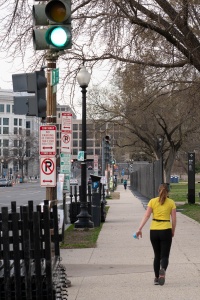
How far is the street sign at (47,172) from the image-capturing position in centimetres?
1063

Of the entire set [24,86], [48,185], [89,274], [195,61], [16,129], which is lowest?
[89,274]

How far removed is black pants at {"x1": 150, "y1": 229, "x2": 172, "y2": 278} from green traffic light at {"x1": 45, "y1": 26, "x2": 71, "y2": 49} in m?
3.15

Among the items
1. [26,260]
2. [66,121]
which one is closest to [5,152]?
[66,121]

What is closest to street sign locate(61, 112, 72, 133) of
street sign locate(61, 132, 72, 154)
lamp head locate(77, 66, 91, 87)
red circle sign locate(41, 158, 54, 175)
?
street sign locate(61, 132, 72, 154)

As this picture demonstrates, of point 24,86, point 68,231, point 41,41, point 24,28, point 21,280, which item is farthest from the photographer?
point 68,231

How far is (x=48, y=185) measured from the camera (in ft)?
35.0

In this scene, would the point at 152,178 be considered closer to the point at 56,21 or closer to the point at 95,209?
Result: the point at 95,209

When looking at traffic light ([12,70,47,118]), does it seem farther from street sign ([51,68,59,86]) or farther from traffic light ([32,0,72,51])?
traffic light ([32,0,72,51])

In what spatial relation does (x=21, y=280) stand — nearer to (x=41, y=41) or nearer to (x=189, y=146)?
(x=41, y=41)

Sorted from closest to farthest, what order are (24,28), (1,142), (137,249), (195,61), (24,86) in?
(24,86), (137,249), (24,28), (195,61), (1,142)

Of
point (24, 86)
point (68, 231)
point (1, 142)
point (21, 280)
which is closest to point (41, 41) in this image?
point (24, 86)

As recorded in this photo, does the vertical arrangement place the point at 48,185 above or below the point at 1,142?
below

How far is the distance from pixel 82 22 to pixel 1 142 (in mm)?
133139

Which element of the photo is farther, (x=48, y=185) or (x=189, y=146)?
(x=189, y=146)
